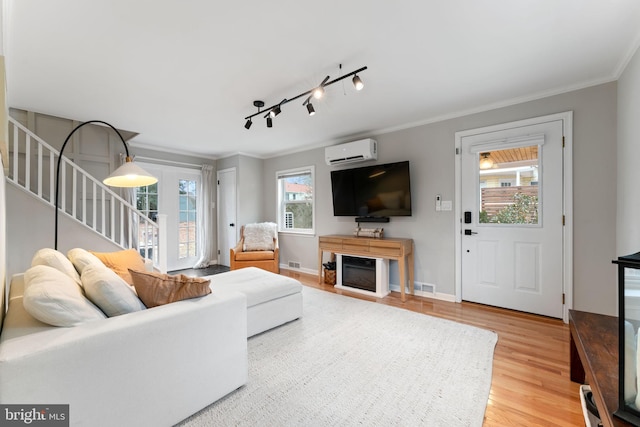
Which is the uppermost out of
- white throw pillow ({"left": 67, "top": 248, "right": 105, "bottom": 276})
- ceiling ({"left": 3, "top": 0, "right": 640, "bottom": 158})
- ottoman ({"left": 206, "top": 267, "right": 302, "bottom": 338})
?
ceiling ({"left": 3, "top": 0, "right": 640, "bottom": 158})

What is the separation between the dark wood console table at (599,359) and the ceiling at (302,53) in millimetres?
1930

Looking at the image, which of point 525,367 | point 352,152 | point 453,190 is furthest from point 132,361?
point 352,152

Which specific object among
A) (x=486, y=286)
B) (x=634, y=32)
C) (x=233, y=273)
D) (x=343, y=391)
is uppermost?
(x=634, y=32)

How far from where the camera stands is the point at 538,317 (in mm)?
2852

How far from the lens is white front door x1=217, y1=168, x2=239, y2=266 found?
215 inches

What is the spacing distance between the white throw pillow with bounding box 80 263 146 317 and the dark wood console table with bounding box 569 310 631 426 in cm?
213

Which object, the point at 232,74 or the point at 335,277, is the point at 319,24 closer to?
the point at 232,74

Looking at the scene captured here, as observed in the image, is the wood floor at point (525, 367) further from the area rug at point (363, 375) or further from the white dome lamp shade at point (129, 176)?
the white dome lamp shade at point (129, 176)

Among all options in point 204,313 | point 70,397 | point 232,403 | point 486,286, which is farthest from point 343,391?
point 486,286

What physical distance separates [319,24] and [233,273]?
250 cm

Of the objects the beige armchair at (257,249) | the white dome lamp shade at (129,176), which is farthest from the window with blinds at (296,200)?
the white dome lamp shade at (129,176)

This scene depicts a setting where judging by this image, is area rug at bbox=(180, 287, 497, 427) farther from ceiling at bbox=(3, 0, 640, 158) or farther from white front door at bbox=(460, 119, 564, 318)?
ceiling at bbox=(3, 0, 640, 158)

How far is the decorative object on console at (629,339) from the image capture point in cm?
94

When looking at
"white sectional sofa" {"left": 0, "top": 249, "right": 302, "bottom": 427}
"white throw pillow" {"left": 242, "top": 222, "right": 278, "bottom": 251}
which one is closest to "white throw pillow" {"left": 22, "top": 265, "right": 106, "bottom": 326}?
"white sectional sofa" {"left": 0, "top": 249, "right": 302, "bottom": 427}
